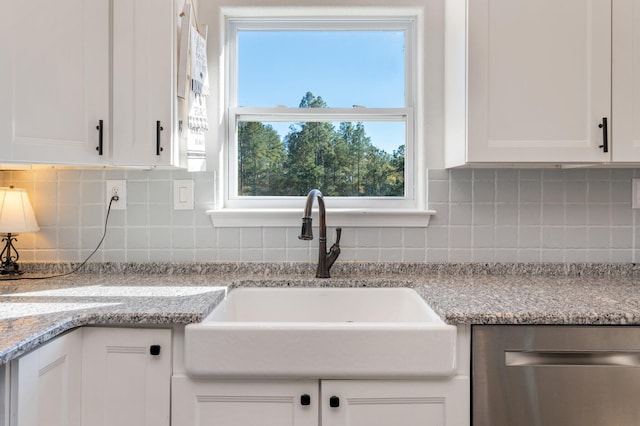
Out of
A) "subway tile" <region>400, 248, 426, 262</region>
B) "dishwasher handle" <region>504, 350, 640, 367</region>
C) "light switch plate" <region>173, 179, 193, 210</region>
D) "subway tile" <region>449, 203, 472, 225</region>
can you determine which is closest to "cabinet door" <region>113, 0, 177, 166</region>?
"light switch plate" <region>173, 179, 193, 210</region>

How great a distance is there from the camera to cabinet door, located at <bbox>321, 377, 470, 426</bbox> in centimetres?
113

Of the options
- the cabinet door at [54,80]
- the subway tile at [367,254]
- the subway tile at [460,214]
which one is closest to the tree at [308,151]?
the subway tile at [367,254]

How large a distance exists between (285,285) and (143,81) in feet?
2.98

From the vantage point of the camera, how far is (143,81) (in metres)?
1.45

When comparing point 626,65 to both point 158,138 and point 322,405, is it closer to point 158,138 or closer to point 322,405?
point 322,405

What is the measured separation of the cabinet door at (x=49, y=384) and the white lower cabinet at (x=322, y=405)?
0.28 m

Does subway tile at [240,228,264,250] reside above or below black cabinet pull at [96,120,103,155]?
below

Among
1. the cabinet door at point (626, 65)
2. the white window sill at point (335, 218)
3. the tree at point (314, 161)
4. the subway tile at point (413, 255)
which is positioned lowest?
the subway tile at point (413, 255)

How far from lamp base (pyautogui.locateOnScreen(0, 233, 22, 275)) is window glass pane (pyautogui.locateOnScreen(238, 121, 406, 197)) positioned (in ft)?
3.11

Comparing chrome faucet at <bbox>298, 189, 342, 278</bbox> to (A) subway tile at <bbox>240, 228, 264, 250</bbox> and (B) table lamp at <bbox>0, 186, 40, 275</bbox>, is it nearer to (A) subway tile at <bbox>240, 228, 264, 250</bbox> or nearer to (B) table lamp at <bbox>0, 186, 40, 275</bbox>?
(A) subway tile at <bbox>240, 228, 264, 250</bbox>

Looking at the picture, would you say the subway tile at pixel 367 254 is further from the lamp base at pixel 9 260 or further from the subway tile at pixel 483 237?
the lamp base at pixel 9 260

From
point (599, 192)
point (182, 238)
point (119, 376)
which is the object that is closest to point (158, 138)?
point (182, 238)

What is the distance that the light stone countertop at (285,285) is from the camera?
1135mm

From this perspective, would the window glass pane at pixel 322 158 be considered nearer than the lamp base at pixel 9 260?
No
